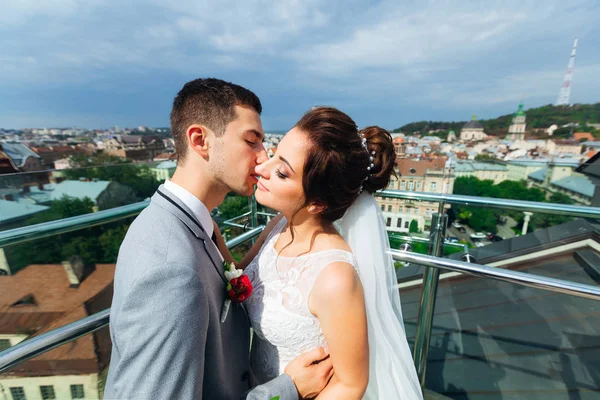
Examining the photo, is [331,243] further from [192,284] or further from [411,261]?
[192,284]

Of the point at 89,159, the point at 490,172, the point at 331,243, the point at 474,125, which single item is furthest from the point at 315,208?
the point at 474,125

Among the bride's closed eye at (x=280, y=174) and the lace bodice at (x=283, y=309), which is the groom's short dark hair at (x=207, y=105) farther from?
the lace bodice at (x=283, y=309)

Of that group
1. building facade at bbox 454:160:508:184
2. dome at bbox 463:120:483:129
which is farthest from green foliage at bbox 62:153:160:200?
dome at bbox 463:120:483:129

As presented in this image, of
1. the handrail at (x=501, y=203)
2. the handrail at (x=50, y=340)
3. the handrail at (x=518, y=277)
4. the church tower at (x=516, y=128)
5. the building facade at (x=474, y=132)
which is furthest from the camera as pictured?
the building facade at (x=474, y=132)

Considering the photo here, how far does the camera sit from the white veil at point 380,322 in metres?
1.40

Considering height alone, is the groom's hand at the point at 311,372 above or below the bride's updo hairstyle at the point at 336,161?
below

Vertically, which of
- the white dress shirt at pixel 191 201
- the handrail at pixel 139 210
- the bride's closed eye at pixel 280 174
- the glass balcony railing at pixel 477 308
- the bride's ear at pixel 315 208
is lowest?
the glass balcony railing at pixel 477 308

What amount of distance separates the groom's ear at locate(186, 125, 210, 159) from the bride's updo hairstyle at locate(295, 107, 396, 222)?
44 cm

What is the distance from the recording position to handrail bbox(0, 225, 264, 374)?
1.00 metres

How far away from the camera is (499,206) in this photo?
1.99 metres

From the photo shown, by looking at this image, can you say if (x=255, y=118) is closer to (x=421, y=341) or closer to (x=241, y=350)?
(x=241, y=350)

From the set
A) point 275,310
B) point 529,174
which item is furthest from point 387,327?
point 529,174

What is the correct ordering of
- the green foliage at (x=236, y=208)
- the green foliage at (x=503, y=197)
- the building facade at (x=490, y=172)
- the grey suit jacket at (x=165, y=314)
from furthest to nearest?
the building facade at (x=490, y=172) < the green foliage at (x=503, y=197) < the green foliage at (x=236, y=208) < the grey suit jacket at (x=165, y=314)

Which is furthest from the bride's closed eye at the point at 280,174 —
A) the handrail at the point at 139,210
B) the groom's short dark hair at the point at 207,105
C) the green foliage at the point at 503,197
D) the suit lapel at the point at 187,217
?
the green foliage at the point at 503,197
